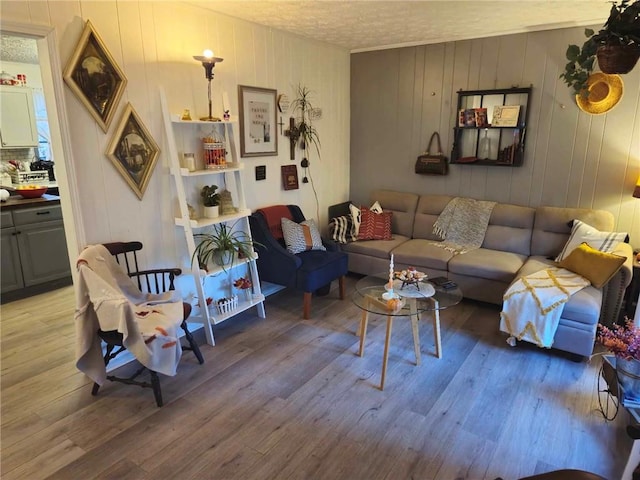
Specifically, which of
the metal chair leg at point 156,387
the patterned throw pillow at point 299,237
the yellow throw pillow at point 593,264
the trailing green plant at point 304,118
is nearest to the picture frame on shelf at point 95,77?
the metal chair leg at point 156,387

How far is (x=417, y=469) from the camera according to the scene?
2014 mm

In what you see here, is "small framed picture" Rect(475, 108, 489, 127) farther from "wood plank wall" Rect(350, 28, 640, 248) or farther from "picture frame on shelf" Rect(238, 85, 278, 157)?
"picture frame on shelf" Rect(238, 85, 278, 157)

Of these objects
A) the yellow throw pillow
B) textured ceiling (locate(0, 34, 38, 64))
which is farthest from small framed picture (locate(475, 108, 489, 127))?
textured ceiling (locate(0, 34, 38, 64))

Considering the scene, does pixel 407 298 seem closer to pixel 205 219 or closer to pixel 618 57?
pixel 205 219

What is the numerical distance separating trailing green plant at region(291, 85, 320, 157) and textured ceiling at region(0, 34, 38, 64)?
8.02 feet

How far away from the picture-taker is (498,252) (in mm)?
4008

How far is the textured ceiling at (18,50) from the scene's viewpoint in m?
3.94

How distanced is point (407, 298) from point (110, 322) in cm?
186

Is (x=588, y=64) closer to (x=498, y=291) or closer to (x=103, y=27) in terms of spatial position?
(x=498, y=291)

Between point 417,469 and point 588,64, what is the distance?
7.27 ft

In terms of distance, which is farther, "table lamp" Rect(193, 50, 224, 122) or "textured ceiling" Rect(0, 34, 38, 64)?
"textured ceiling" Rect(0, 34, 38, 64)

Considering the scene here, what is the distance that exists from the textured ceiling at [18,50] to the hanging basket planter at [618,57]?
4.40m

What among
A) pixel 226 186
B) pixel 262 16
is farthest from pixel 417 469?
pixel 262 16

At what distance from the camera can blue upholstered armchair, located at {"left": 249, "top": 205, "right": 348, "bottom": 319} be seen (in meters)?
3.58
